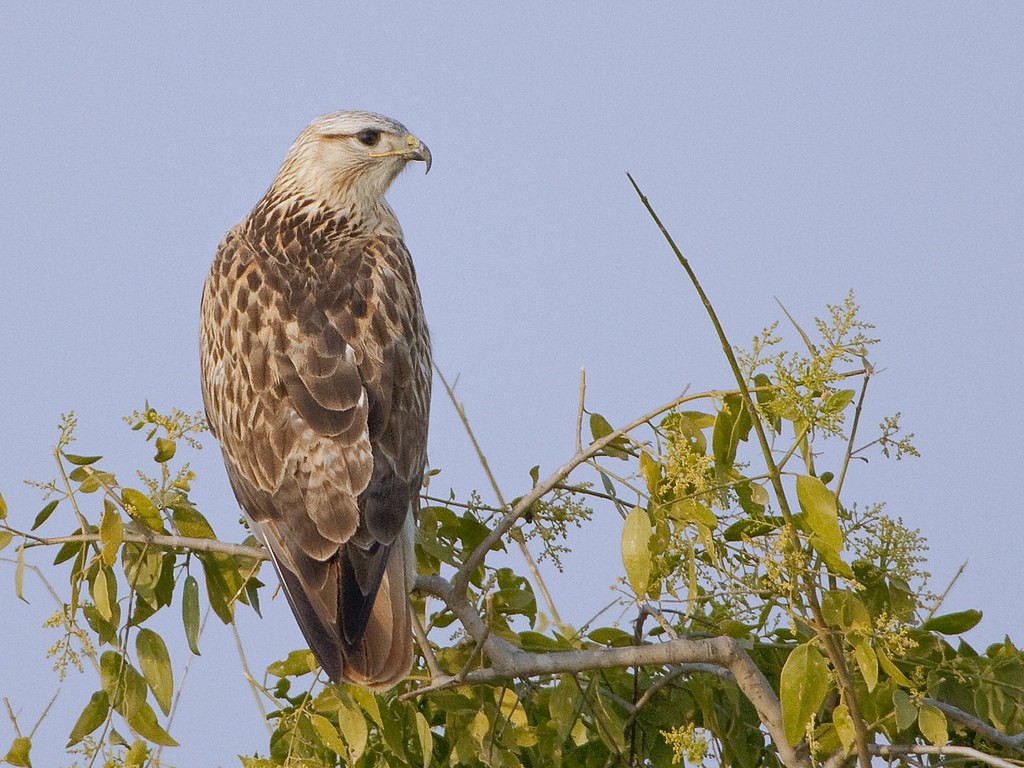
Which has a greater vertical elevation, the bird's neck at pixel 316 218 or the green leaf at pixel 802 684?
the bird's neck at pixel 316 218

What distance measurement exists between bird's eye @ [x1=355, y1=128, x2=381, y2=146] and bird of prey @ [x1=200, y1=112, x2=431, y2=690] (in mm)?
494

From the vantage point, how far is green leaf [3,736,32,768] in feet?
9.18

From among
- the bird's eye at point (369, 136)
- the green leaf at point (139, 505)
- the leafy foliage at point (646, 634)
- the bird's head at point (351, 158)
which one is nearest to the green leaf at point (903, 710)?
the leafy foliage at point (646, 634)

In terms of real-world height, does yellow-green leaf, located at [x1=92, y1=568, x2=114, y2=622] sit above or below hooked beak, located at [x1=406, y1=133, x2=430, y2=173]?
below

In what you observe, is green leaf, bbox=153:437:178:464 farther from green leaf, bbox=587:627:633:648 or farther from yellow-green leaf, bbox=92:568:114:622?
green leaf, bbox=587:627:633:648

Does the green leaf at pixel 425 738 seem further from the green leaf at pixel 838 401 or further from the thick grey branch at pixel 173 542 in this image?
the green leaf at pixel 838 401

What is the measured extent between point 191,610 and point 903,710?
160 centimetres

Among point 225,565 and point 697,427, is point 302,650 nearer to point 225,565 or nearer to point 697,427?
point 225,565

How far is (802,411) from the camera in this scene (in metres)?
2.39

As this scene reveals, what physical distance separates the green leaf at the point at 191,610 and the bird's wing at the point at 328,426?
0.39 m

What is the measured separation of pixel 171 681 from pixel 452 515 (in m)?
0.85

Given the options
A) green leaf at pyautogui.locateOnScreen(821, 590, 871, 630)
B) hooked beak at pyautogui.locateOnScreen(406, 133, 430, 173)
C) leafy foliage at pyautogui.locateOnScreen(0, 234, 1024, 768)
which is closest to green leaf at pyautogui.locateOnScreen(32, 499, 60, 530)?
leafy foliage at pyautogui.locateOnScreen(0, 234, 1024, 768)

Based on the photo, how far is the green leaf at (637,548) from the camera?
2.47 m

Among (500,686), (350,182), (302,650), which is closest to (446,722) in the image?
(500,686)
